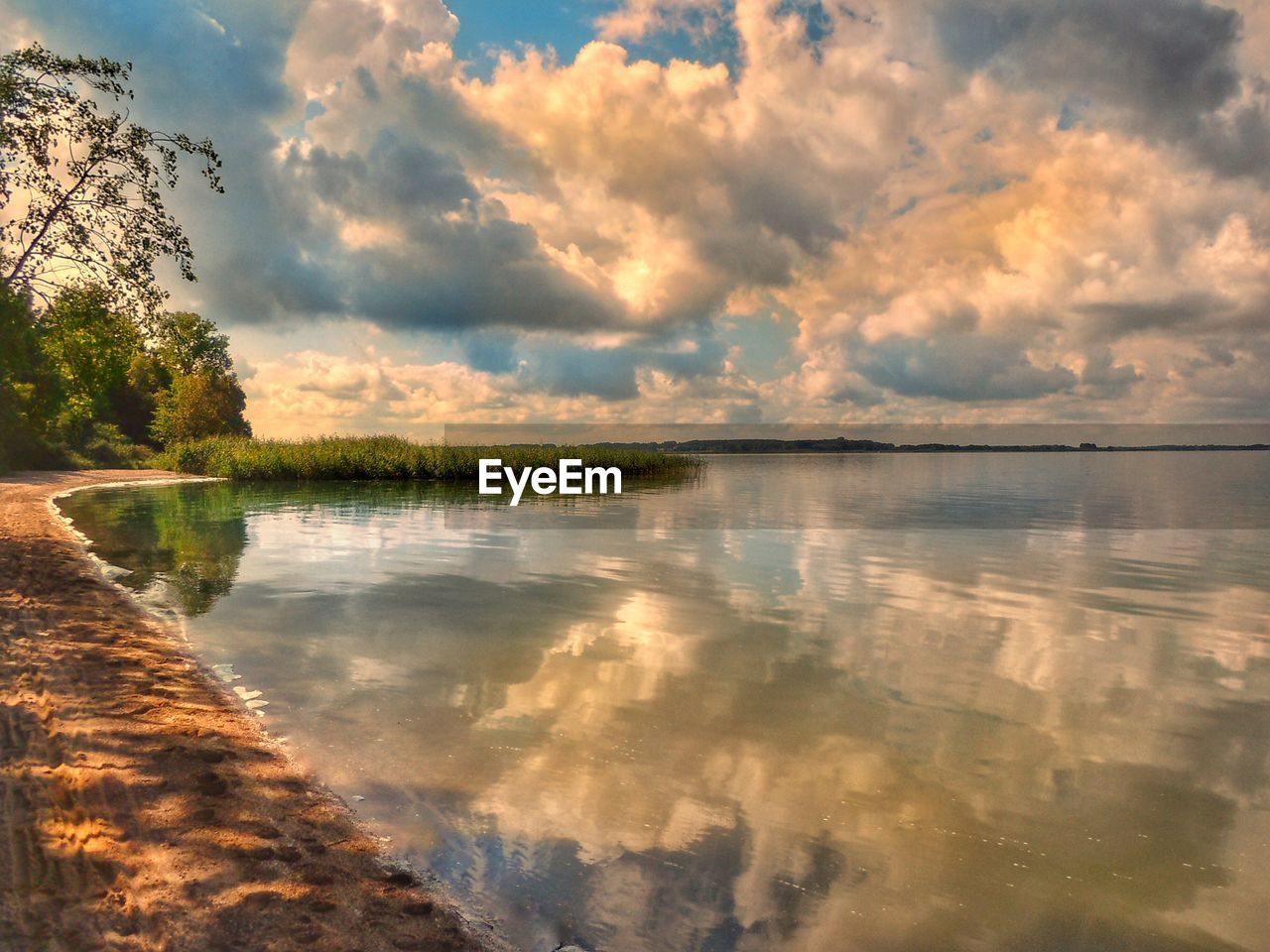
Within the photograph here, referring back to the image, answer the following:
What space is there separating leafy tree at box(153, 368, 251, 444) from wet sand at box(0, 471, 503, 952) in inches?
3127

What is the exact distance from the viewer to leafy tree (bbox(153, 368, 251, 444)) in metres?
78.4

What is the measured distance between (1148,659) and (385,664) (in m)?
12.2

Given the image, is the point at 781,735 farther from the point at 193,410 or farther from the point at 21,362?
the point at 193,410

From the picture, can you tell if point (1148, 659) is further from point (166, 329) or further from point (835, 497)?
point (835, 497)

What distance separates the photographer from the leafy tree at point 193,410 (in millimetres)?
78375

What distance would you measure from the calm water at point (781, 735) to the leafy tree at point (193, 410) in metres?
65.1

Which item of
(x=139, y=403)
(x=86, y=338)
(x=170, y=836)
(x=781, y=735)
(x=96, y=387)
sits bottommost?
(x=781, y=735)

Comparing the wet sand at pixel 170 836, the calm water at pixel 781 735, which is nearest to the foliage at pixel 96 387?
the calm water at pixel 781 735

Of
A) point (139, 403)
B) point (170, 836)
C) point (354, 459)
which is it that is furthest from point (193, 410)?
point (170, 836)

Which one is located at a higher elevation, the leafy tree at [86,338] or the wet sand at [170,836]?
the leafy tree at [86,338]

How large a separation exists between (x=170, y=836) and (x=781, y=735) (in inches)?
234

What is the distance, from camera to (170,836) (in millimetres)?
5445

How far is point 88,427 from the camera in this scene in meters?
75.0

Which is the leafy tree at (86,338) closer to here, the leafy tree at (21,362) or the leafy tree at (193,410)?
the leafy tree at (21,362)
